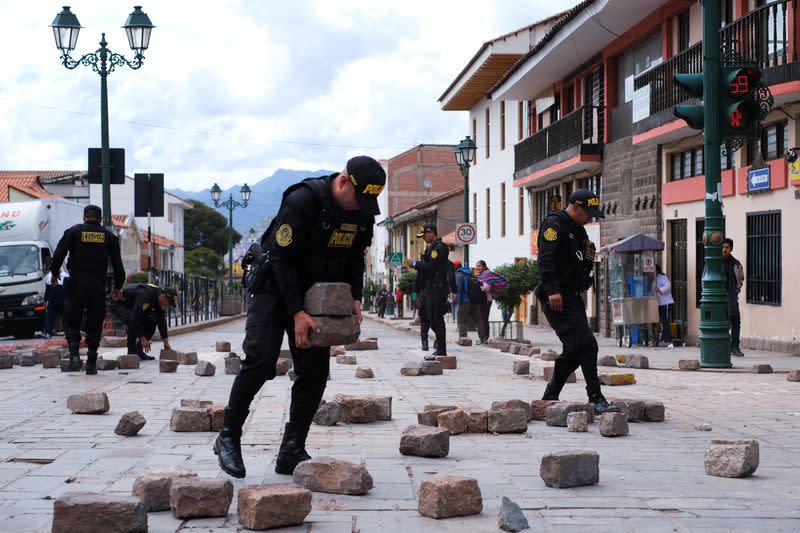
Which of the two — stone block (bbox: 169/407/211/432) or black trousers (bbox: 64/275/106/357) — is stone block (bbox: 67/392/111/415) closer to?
stone block (bbox: 169/407/211/432)

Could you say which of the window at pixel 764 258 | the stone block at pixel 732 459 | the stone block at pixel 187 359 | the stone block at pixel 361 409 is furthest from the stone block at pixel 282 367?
the window at pixel 764 258

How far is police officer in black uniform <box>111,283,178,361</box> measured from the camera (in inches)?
564

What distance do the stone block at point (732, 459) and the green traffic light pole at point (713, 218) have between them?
806cm

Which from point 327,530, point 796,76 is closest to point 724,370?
point 796,76

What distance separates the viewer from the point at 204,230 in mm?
111312

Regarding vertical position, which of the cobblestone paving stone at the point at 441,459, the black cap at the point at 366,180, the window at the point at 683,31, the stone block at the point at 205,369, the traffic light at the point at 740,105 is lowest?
the cobblestone paving stone at the point at 441,459

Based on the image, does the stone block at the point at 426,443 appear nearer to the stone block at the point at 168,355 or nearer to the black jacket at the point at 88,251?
the black jacket at the point at 88,251

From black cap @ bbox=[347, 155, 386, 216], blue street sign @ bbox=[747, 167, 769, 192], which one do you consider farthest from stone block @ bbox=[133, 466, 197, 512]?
blue street sign @ bbox=[747, 167, 769, 192]

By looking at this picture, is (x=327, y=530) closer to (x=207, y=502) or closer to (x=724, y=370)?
(x=207, y=502)

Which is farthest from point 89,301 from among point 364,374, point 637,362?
point 637,362

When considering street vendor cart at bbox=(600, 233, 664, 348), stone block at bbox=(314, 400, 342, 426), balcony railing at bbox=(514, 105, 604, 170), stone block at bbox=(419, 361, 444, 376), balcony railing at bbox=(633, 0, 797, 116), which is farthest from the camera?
balcony railing at bbox=(514, 105, 604, 170)

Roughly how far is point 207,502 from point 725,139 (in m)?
10.2

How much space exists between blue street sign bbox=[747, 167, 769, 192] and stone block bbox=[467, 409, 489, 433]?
1274 cm

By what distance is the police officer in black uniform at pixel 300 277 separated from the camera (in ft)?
18.0
